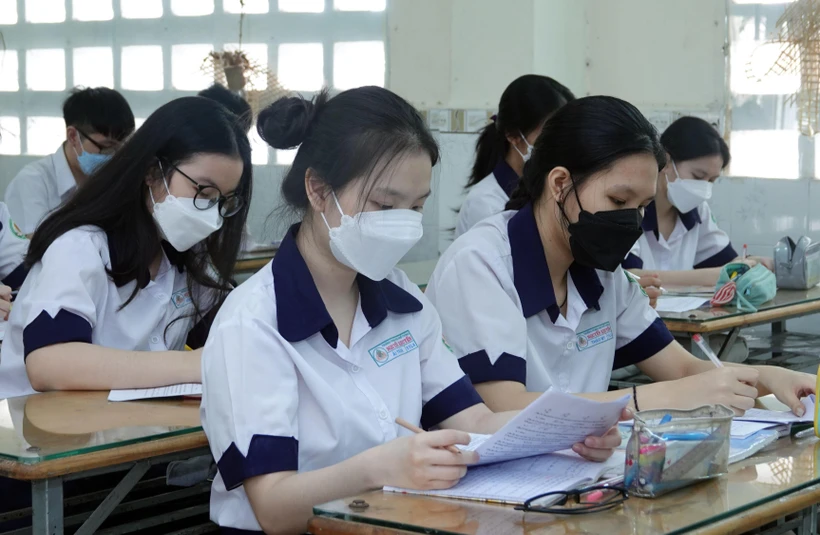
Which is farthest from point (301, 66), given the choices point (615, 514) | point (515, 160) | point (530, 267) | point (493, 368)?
point (615, 514)

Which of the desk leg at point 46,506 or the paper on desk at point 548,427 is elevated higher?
the paper on desk at point 548,427

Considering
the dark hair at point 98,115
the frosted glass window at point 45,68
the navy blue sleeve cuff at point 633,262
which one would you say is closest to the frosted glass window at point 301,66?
the frosted glass window at point 45,68

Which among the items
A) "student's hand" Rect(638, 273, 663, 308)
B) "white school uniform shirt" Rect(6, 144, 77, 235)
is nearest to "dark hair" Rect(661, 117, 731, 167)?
"student's hand" Rect(638, 273, 663, 308)

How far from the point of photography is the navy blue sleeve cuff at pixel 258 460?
4.72ft

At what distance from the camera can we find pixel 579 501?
1.29 metres

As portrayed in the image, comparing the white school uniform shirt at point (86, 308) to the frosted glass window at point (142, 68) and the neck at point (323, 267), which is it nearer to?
the neck at point (323, 267)

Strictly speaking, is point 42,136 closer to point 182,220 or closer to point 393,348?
point 182,220

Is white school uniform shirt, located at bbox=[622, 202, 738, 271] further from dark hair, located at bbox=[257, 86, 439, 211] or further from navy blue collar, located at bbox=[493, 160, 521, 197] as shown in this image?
dark hair, located at bbox=[257, 86, 439, 211]

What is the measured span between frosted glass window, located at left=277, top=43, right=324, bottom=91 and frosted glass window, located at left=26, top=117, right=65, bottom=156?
134 cm

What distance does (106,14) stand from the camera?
19.0 feet

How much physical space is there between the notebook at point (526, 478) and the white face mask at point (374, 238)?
0.42m

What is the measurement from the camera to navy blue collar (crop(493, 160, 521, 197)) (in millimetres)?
3707

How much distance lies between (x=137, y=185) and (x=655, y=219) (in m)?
2.35

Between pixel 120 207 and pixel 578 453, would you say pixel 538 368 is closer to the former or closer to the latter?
pixel 578 453
